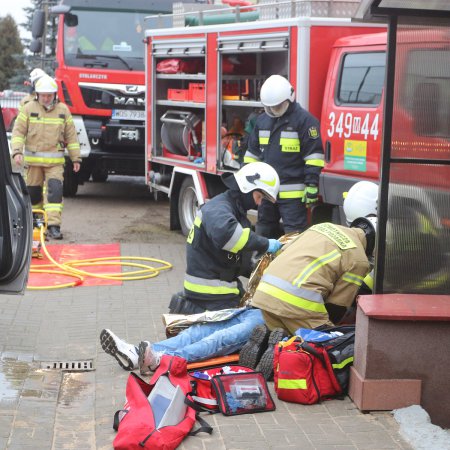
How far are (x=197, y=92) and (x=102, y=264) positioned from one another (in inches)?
98.1

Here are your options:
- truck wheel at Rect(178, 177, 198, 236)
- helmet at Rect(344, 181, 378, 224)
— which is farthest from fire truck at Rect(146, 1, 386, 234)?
helmet at Rect(344, 181, 378, 224)

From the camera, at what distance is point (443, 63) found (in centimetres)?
590

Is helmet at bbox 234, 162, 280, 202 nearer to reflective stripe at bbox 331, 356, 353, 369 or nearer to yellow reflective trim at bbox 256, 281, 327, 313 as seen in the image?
yellow reflective trim at bbox 256, 281, 327, 313

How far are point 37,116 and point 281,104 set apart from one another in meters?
3.90

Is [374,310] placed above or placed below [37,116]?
below

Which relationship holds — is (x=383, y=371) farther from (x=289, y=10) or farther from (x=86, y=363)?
(x=289, y=10)

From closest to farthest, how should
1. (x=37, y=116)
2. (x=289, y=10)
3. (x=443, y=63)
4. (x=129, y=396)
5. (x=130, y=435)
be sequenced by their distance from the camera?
(x=130, y=435)
(x=129, y=396)
(x=443, y=63)
(x=289, y=10)
(x=37, y=116)

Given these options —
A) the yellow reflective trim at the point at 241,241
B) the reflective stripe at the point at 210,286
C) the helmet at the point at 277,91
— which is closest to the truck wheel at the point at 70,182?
the helmet at the point at 277,91

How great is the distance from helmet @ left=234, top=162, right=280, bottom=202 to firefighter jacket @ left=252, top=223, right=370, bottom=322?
653mm

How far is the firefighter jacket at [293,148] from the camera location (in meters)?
9.09

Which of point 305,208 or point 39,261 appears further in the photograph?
point 39,261

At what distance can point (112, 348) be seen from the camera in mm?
6410

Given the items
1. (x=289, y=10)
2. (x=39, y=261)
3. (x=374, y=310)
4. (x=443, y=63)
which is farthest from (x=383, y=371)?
(x=39, y=261)

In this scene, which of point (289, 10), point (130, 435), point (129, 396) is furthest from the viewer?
point (289, 10)
